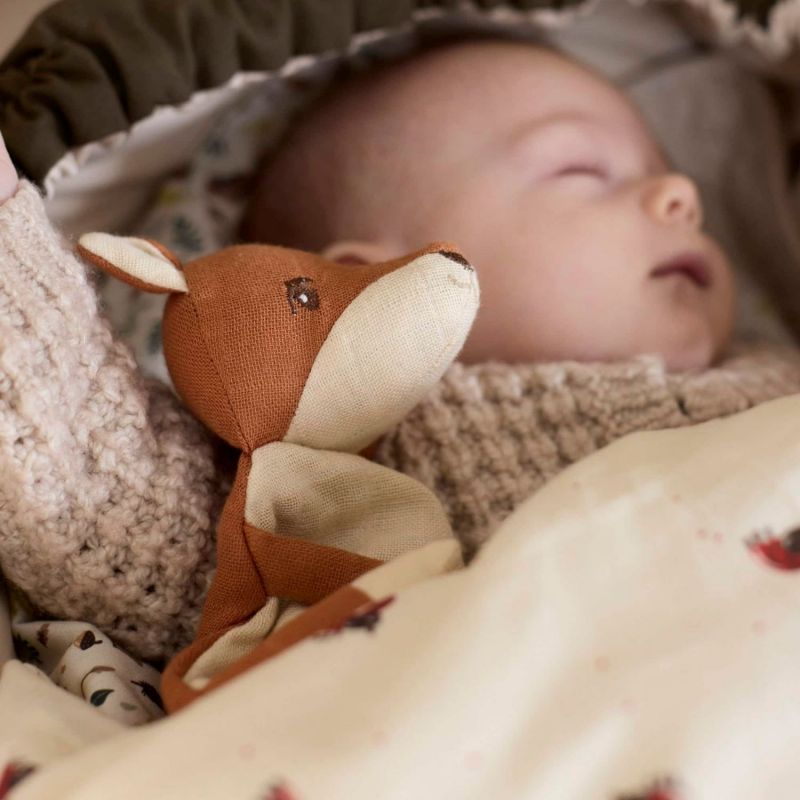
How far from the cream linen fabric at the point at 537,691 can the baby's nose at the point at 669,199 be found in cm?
46

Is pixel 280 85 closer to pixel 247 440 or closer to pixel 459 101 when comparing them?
pixel 459 101

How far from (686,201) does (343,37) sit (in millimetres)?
362

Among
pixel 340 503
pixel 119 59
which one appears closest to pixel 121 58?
pixel 119 59

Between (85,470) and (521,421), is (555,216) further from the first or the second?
(85,470)

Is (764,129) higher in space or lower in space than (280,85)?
lower

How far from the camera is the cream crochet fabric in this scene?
571mm

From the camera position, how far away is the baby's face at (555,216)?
33.4 inches

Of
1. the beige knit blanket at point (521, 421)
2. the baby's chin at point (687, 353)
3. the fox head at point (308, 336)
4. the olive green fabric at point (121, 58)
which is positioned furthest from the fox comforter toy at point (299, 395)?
the baby's chin at point (687, 353)

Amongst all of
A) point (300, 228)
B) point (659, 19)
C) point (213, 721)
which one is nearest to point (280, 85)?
point (300, 228)

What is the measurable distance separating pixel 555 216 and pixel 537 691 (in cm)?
53

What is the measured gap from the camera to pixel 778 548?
0.50 meters

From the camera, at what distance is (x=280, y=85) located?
109 centimetres

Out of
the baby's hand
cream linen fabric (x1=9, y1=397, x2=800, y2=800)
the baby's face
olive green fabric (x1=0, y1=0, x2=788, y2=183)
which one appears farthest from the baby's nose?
the baby's hand

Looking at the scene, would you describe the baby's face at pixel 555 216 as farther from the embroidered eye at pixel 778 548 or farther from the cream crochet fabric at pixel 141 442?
the embroidered eye at pixel 778 548
